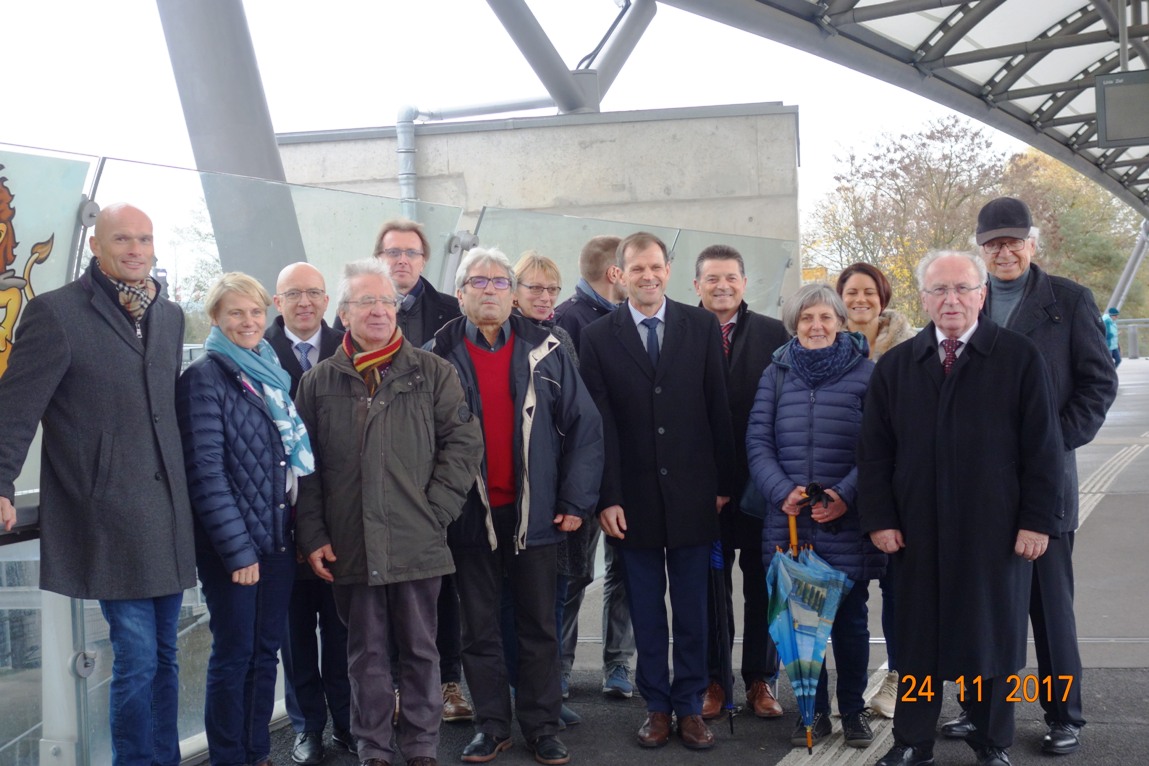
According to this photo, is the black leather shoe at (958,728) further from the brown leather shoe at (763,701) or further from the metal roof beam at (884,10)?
the metal roof beam at (884,10)

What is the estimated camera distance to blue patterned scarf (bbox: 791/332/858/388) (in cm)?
452

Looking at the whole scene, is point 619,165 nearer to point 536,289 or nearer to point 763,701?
point 536,289

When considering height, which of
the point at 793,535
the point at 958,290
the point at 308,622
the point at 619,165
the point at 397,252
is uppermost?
the point at 619,165

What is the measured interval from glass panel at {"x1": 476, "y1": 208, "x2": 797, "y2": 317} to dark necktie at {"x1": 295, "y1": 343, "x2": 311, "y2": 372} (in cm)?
213

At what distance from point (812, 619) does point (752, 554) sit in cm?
66

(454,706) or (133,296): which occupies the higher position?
(133,296)

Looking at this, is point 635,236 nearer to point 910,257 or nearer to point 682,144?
point 682,144

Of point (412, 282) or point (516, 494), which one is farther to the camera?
point (412, 282)

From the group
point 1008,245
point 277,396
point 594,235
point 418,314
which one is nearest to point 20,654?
point 277,396

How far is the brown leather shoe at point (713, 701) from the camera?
4.91m

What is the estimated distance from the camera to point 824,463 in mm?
4480

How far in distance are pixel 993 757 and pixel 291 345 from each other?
10.3 feet

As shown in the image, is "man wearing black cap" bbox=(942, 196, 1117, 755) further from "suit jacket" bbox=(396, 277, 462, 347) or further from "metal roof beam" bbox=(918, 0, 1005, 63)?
"metal roof beam" bbox=(918, 0, 1005, 63)

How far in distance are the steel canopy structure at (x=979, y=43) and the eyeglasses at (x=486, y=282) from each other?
26.2ft
